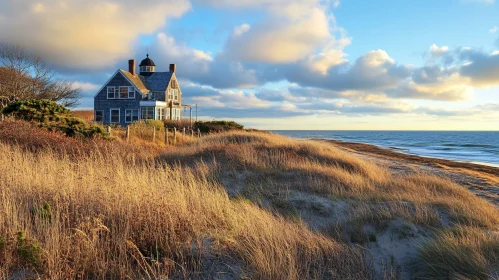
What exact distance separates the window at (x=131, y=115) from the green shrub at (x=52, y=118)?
16425 millimetres

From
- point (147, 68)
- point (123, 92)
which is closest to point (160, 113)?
point (123, 92)

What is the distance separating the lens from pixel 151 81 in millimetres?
41750

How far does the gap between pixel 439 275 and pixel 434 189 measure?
5.88 m

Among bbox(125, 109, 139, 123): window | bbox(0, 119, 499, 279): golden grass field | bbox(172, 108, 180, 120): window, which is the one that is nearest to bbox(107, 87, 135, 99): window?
bbox(125, 109, 139, 123): window

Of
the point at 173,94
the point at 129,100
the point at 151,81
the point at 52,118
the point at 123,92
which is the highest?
the point at 151,81

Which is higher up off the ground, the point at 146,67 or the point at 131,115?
the point at 146,67

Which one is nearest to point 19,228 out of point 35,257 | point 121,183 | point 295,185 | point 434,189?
point 35,257

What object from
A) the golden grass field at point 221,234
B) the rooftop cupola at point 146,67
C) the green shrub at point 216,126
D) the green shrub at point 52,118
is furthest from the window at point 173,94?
the golden grass field at point 221,234

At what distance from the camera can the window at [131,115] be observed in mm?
37781

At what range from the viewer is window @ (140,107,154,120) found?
123 feet

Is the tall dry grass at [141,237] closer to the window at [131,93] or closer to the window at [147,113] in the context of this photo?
the window at [147,113]

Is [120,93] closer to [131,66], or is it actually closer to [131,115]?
[131,115]

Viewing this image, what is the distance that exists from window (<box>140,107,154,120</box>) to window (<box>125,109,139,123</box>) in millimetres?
560

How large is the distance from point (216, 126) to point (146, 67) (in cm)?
1492
